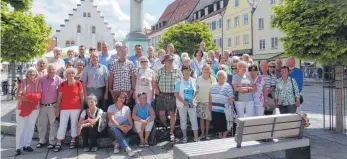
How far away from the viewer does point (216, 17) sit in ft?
148

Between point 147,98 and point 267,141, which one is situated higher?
point 147,98

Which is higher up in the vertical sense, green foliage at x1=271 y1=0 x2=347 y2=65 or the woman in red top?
green foliage at x1=271 y1=0 x2=347 y2=65

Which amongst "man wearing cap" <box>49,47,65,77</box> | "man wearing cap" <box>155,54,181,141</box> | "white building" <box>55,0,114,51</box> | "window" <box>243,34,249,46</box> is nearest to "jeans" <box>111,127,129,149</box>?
"man wearing cap" <box>155,54,181,141</box>

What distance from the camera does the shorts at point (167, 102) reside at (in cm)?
686

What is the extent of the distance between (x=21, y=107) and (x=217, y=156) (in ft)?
13.5

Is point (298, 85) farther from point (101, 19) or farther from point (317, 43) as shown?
point (101, 19)

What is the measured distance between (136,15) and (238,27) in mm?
27775

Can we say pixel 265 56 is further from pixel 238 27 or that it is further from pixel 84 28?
pixel 84 28

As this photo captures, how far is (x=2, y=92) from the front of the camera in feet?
56.9

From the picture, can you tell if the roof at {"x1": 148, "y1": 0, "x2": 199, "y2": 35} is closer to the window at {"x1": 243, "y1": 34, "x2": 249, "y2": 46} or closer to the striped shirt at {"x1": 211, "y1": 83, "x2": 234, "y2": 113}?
the window at {"x1": 243, "y1": 34, "x2": 249, "y2": 46}

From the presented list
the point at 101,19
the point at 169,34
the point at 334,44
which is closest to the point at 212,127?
the point at 334,44

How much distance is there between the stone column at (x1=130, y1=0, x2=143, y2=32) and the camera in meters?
16.1

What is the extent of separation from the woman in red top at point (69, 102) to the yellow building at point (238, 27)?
115ft

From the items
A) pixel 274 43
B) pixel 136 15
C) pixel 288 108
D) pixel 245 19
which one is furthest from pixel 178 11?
pixel 288 108
